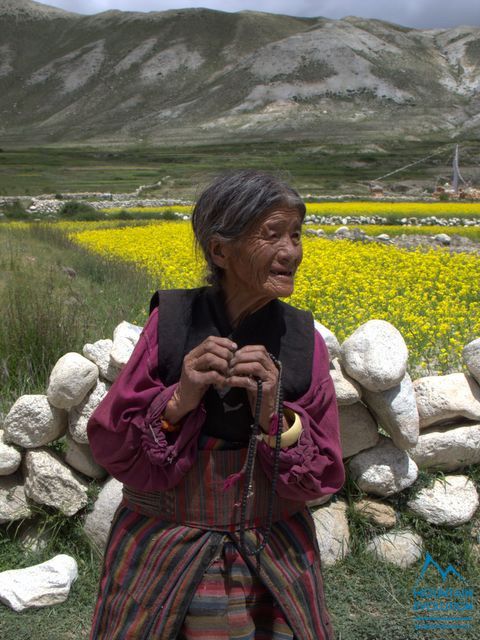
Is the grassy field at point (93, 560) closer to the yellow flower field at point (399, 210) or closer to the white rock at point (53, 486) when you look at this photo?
the white rock at point (53, 486)

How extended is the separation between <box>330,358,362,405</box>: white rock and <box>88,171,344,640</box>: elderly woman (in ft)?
3.05

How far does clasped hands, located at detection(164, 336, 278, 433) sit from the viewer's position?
1634mm

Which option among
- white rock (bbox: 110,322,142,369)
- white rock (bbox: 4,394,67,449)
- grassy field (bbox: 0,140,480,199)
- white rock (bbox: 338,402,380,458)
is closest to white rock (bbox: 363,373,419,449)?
white rock (bbox: 338,402,380,458)

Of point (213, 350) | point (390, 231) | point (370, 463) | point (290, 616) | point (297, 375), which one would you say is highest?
point (213, 350)

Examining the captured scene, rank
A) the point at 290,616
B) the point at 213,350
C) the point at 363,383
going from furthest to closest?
1. the point at 363,383
2. the point at 290,616
3. the point at 213,350

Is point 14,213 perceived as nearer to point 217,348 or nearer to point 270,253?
point 270,253

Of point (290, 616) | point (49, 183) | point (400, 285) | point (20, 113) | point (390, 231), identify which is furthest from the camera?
point (20, 113)

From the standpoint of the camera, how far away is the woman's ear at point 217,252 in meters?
1.83

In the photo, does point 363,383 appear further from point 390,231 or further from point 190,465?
point 390,231

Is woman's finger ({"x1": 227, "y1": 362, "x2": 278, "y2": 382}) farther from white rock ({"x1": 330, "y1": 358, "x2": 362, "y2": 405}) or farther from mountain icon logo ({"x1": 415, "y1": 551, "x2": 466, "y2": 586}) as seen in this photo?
mountain icon logo ({"x1": 415, "y1": 551, "x2": 466, "y2": 586})

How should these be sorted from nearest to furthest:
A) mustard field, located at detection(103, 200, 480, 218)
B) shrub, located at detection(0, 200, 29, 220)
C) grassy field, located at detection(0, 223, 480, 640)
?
grassy field, located at detection(0, 223, 480, 640) < mustard field, located at detection(103, 200, 480, 218) < shrub, located at detection(0, 200, 29, 220)

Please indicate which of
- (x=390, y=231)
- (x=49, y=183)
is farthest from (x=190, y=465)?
(x=49, y=183)

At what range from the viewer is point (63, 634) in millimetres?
2525

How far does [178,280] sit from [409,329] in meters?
3.24
